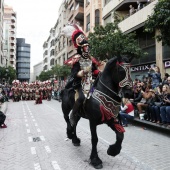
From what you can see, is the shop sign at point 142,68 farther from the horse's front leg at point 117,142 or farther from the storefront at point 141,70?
the horse's front leg at point 117,142

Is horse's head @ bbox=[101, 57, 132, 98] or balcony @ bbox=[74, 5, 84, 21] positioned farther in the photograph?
balcony @ bbox=[74, 5, 84, 21]

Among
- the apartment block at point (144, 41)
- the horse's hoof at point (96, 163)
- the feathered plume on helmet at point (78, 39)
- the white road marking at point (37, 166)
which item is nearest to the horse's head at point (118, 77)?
the feathered plume on helmet at point (78, 39)

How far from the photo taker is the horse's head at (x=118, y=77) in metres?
5.46

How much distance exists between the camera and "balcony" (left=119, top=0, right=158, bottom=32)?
2130 cm

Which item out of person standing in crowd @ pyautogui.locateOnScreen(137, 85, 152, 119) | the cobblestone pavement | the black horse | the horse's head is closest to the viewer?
the horse's head

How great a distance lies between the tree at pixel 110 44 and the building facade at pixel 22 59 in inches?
5262

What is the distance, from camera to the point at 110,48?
17984 mm

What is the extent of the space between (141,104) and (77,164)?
6.98m

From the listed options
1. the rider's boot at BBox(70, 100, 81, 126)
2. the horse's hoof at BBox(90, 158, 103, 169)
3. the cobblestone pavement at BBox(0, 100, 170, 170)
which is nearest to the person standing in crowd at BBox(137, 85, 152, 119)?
the cobblestone pavement at BBox(0, 100, 170, 170)

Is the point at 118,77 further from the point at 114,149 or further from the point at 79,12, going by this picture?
the point at 79,12

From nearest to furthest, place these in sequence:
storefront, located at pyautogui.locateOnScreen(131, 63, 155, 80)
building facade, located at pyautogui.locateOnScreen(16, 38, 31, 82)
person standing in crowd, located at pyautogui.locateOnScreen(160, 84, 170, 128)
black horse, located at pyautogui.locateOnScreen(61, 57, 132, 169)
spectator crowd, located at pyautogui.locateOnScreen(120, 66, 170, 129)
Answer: black horse, located at pyautogui.locateOnScreen(61, 57, 132, 169) → person standing in crowd, located at pyautogui.locateOnScreen(160, 84, 170, 128) → spectator crowd, located at pyautogui.locateOnScreen(120, 66, 170, 129) → storefront, located at pyautogui.locateOnScreen(131, 63, 155, 80) → building facade, located at pyautogui.locateOnScreen(16, 38, 31, 82)

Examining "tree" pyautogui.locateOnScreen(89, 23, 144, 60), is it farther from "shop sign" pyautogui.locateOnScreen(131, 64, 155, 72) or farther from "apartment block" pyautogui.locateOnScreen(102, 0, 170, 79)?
"shop sign" pyautogui.locateOnScreen(131, 64, 155, 72)

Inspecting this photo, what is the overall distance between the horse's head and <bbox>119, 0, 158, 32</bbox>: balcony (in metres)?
16.3

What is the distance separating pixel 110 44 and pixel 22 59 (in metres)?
136
